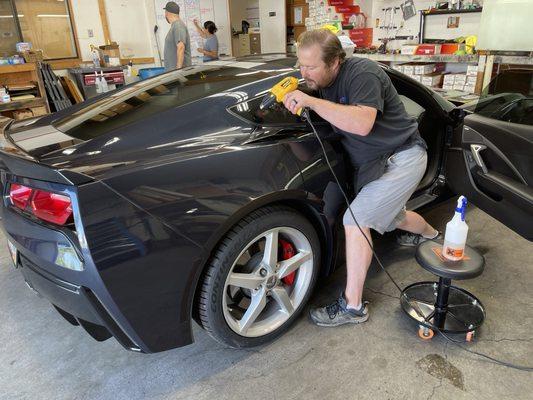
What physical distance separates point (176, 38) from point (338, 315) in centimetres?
473

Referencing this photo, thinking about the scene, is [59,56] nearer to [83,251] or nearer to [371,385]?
[83,251]

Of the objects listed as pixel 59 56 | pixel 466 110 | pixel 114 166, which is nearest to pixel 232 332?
pixel 114 166

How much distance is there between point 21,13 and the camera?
254 inches

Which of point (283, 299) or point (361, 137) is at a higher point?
point (361, 137)

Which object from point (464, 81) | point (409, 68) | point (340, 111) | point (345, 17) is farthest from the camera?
point (345, 17)

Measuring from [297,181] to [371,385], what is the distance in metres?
0.92

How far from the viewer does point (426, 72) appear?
5746mm

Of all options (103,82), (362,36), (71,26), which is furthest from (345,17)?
(71,26)

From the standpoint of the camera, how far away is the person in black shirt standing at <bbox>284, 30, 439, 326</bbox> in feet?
5.75

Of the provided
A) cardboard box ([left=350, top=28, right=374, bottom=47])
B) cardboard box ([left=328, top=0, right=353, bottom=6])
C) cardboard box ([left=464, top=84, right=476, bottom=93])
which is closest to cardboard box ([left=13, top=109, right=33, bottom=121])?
cardboard box ([left=328, top=0, right=353, bottom=6])

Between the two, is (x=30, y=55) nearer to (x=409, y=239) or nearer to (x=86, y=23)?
(x=86, y=23)

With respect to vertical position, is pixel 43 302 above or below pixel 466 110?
below

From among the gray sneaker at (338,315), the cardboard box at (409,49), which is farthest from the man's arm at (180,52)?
the gray sneaker at (338,315)

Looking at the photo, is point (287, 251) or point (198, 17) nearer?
point (287, 251)
